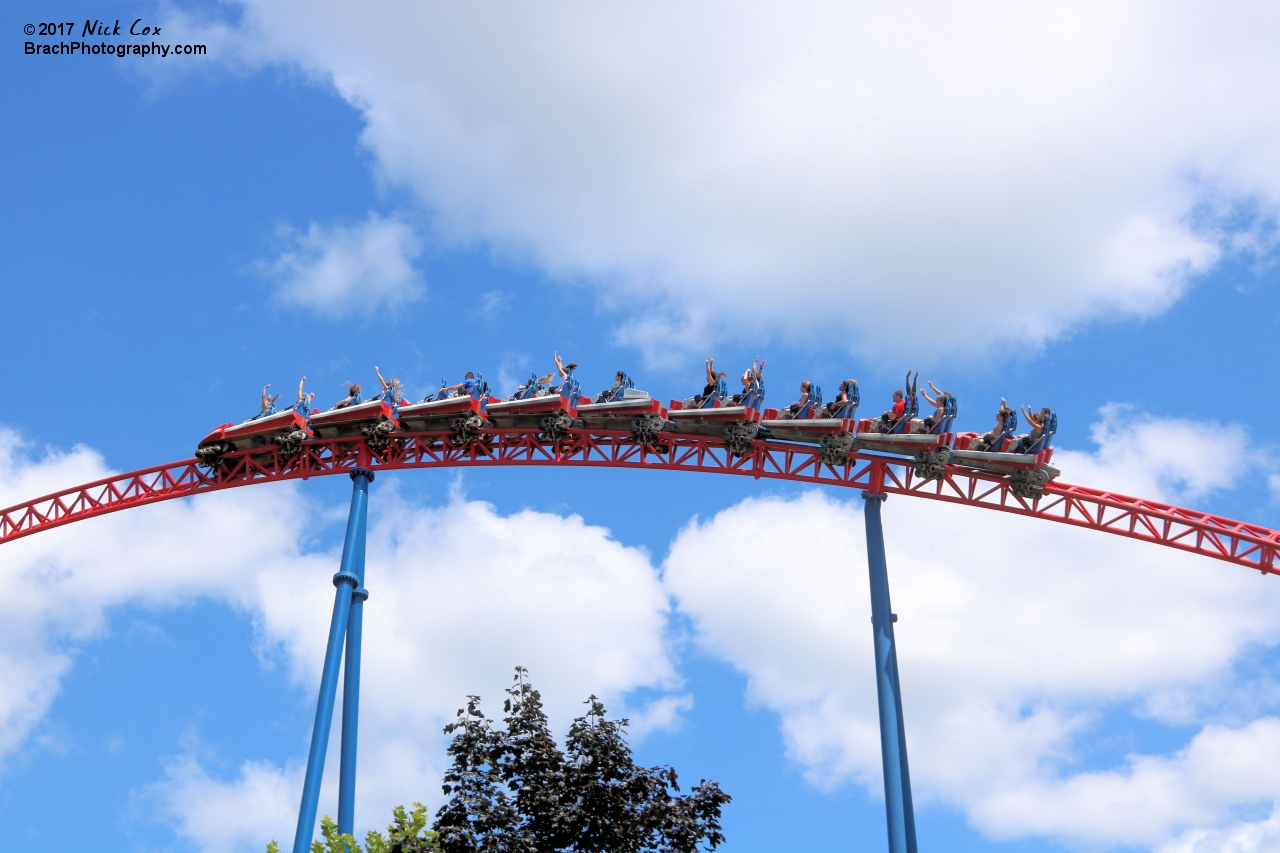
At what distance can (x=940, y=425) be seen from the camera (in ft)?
52.0

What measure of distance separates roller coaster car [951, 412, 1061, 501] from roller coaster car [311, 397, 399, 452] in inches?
270

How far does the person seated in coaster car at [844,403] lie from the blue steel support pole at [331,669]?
5.75 meters

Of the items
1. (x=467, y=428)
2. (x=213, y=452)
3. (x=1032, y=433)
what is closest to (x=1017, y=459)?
(x=1032, y=433)

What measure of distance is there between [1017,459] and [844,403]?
2.03 meters

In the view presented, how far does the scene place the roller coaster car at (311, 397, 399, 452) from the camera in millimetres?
17219

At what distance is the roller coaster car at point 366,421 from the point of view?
1722 centimetres

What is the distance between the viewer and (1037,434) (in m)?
15.6

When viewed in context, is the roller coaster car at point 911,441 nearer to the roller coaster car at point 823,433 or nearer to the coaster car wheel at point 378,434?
the roller coaster car at point 823,433

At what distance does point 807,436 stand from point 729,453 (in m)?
1.02

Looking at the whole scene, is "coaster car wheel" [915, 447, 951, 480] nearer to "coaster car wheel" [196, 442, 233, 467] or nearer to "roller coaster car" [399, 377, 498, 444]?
"roller coaster car" [399, 377, 498, 444]

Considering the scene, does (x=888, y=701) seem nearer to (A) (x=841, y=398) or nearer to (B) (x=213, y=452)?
(A) (x=841, y=398)

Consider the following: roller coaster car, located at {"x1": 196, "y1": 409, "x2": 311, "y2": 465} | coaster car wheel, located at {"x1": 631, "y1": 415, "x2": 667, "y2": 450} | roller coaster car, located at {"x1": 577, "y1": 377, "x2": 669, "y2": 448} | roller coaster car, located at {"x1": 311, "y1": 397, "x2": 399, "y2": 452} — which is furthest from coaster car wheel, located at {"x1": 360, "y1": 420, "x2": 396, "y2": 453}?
coaster car wheel, located at {"x1": 631, "y1": 415, "x2": 667, "y2": 450}

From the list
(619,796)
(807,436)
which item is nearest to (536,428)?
(807,436)

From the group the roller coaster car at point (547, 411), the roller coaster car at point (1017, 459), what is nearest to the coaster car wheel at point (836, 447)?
the roller coaster car at point (1017, 459)
